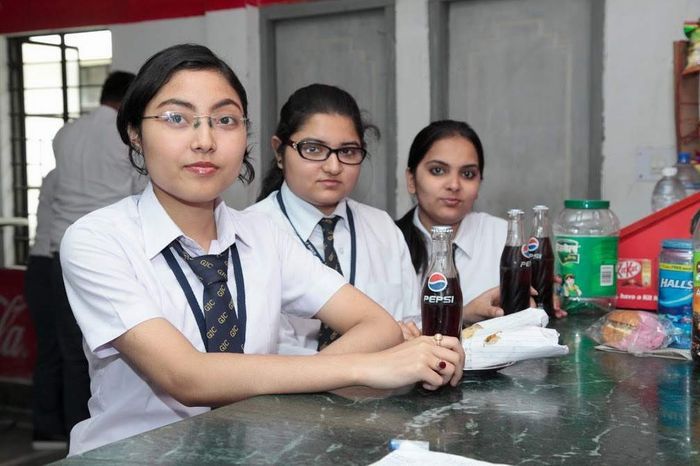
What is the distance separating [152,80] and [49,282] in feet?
8.93

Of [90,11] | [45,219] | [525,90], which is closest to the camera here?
[525,90]

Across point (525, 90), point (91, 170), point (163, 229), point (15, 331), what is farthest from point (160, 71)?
point (15, 331)

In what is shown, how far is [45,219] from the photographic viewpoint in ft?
12.9

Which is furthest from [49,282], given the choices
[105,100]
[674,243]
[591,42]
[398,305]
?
[674,243]

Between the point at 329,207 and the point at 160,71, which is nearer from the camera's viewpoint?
the point at 160,71

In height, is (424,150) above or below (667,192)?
above

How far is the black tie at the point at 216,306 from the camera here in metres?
1.50

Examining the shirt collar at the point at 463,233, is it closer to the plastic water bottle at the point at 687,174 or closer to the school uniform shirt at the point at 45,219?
the plastic water bottle at the point at 687,174

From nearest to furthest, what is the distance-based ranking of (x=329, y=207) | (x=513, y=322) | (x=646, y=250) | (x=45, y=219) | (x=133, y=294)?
(x=133, y=294) → (x=513, y=322) → (x=329, y=207) → (x=646, y=250) → (x=45, y=219)

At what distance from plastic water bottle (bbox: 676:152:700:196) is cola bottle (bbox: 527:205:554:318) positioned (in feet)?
3.44

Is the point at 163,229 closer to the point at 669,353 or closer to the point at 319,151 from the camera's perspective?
the point at 319,151

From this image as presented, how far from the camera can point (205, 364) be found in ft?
4.42

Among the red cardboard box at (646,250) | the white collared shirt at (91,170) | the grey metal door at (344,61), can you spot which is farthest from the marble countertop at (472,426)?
the grey metal door at (344,61)

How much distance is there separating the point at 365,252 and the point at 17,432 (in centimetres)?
284
